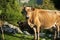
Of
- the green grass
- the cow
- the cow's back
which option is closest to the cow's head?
the cow

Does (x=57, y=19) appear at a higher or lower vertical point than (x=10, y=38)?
higher

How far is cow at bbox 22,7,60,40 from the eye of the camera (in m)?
10.9

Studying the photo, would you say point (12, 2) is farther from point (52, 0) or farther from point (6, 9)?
point (52, 0)

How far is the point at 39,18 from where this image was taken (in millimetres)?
11414

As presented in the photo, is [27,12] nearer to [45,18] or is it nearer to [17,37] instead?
[45,18]

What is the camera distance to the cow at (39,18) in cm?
1093

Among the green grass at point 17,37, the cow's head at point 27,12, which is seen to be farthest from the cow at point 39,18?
the green grass at point 17,37

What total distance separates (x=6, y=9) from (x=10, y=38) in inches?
103

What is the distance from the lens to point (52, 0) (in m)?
16.5

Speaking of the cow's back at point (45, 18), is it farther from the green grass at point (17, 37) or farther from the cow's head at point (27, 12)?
the green grass at point (17, 37)

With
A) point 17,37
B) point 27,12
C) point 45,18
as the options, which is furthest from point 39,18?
point 17,37

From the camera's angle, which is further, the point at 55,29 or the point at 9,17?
the point at 9,17

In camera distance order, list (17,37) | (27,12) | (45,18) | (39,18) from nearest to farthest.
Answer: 1. (27,12)
2. (39,18)
3. (45,18)
4. (17,37)

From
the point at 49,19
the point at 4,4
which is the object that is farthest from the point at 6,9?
the point at 49,19
